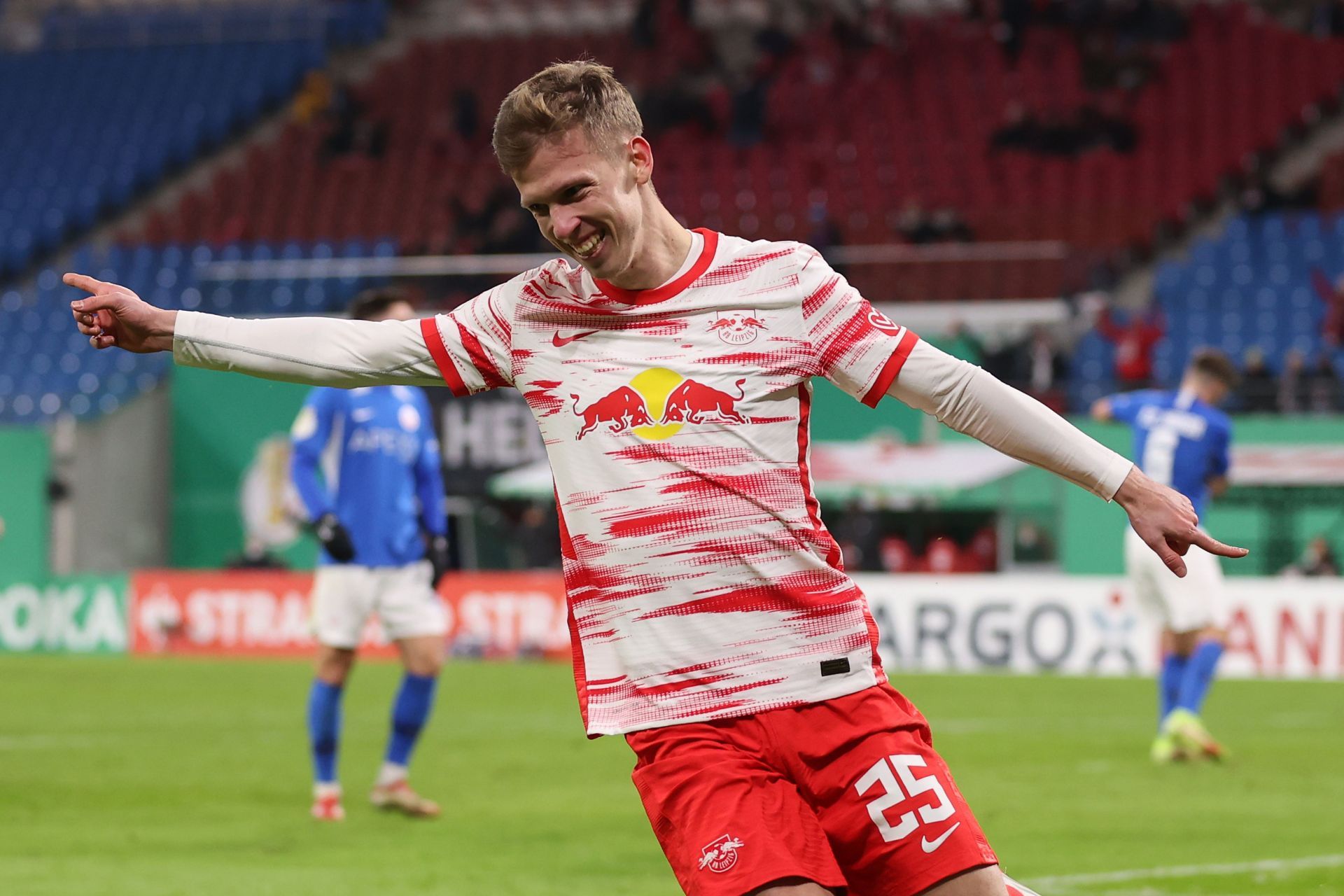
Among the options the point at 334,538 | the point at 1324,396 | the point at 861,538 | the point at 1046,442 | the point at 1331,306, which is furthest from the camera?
the point at 1331,306

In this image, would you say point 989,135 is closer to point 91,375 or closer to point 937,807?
point 91,375

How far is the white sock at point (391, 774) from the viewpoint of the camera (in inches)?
356

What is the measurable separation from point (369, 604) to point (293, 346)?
547cm

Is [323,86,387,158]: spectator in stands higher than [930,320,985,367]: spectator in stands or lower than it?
higher

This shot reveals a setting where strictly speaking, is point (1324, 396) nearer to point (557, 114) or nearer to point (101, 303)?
point (557, 114)

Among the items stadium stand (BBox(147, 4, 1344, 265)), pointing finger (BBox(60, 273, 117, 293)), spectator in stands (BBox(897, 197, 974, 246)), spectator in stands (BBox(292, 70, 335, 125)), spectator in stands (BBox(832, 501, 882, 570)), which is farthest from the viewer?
spectator in stands (BBox(292, 70, 335, 125))

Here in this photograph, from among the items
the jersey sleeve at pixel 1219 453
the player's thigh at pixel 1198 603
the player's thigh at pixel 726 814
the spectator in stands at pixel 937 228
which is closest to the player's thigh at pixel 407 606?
the player's thigh at pixel 1198 603

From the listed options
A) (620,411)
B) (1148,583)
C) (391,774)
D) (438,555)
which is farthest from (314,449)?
(620,411)

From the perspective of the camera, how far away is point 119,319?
358cm

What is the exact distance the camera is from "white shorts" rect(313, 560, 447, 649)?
29.5 feet

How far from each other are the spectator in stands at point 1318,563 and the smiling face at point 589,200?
15.5 m

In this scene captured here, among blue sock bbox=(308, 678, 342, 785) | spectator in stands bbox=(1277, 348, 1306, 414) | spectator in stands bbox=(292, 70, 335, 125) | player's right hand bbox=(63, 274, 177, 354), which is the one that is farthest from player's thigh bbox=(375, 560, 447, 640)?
spectator in stands bbox=(292, 70, 335, 125)

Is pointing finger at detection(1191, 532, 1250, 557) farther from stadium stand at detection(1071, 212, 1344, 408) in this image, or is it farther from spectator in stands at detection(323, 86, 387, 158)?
spectator in stands at detection(323, 86, 387, 158)

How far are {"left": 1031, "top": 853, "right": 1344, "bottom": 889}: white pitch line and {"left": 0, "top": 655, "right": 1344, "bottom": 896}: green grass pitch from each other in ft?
0.06
